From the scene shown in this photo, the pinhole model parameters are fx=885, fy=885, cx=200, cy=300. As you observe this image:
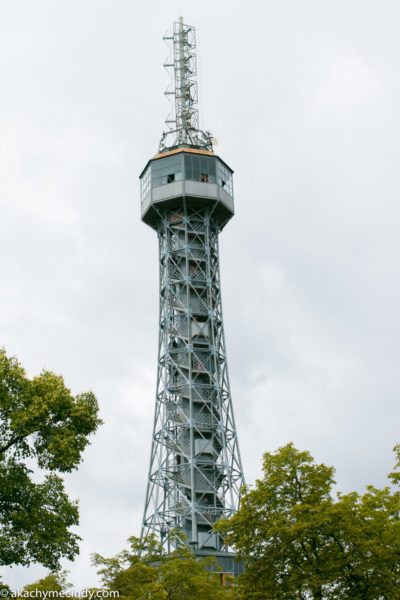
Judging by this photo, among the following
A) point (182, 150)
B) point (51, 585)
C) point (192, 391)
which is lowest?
point (51, 585)

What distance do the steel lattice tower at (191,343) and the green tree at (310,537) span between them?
4599cm

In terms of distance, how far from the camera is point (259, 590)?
4066 cm

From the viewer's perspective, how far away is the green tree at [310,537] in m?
Result: 39.2

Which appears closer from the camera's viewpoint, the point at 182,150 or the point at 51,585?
the point at 51,585

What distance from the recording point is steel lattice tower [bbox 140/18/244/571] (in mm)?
93188

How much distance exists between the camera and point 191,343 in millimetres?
99375

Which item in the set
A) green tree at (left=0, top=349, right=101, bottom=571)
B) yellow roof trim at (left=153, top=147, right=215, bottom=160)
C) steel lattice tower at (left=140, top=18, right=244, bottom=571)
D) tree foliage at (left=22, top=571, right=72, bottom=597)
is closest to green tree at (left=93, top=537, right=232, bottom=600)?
tree foliage at (left=22, top=571, right=72, bottom=597)

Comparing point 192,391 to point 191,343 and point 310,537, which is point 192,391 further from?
point 310,537

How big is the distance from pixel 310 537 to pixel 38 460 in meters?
12.9

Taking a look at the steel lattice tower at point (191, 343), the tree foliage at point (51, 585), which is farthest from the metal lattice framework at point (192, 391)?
the tree foliage at point (51, 585)

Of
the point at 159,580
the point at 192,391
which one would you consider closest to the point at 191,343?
the point at 192,391

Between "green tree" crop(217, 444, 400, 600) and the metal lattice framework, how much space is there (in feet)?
156

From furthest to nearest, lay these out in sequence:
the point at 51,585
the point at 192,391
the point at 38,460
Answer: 1. the point at 192,391
2. the point at 51,585
3. the point at 38,460

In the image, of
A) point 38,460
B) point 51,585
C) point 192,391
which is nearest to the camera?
point 38,460
